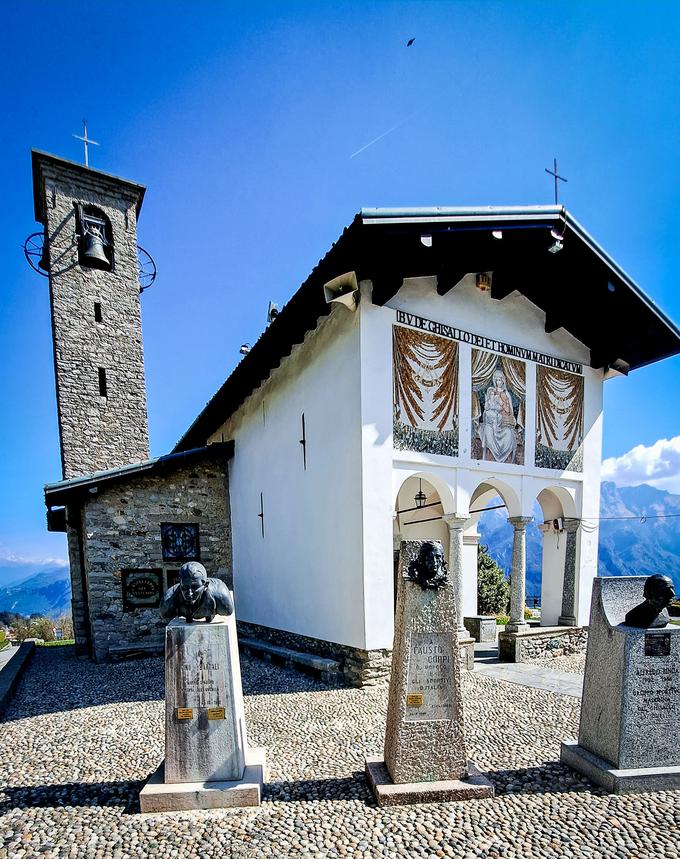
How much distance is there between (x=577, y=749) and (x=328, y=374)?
6.48 meters

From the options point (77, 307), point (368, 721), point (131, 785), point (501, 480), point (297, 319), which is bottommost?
point (368, 721)

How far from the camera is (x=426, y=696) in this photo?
13.1ft

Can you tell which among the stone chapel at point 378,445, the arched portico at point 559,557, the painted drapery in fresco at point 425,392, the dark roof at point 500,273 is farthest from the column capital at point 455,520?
the dark roof at point 500,273

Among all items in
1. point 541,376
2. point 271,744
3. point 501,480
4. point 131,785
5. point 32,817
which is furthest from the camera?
point 541,376

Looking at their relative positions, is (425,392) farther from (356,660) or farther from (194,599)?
(194,599)

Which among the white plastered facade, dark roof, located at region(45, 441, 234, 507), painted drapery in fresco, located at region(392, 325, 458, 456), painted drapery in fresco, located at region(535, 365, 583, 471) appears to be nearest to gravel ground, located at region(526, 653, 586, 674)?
the white plastered facade

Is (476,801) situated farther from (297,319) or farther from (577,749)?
(297,319)

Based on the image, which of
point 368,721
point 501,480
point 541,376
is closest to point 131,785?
point 368,721

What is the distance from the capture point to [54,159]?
14992 millimetres

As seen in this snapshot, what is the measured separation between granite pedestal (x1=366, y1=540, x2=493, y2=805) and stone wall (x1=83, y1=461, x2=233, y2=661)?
8254mm

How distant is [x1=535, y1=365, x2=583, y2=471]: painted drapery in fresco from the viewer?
1010cm

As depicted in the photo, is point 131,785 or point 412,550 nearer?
point 412,550

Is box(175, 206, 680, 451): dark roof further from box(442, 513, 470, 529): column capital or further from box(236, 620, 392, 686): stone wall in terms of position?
box(236, 620, 392, 686): stone wall

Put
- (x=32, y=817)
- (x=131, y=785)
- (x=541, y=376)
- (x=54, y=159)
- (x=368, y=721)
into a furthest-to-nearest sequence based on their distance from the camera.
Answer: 1. (x=54, y=159)
2. (x=541, y=376)
3. (x=368, y=721)
4. (x=131, y=785)
5. (x=32, y=817)
